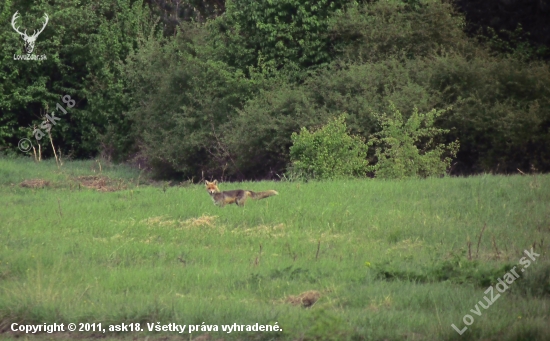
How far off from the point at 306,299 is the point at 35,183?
1316 cm

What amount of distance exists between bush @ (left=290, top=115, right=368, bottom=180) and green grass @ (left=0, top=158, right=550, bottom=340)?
94.4 inches

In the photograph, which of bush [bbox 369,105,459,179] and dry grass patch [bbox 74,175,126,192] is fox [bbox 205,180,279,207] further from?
dry grass patch [bbox 74,175,126,192]

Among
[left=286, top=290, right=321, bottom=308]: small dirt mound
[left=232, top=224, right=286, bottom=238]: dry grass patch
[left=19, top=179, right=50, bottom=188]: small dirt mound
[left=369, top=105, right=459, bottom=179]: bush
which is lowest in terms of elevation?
[left=19, top=179, right=50, bottom=188]: small dirt mound

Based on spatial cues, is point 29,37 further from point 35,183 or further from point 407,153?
point 407,153

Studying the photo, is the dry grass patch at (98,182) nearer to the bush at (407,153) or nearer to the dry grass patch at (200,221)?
the bush at (407,153)

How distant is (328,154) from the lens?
60.1 feet

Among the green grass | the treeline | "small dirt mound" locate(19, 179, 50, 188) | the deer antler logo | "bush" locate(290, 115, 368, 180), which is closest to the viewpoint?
the green grass

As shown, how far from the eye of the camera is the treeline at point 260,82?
67.3ft

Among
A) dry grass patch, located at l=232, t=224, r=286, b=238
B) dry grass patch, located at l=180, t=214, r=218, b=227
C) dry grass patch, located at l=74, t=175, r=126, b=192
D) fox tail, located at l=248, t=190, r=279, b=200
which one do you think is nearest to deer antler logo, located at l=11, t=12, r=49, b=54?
dry grass patch, located at l=74, t=175, r=126, b=192

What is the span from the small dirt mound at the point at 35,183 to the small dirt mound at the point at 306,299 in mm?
12669

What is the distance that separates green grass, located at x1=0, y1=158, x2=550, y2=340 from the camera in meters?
7.79

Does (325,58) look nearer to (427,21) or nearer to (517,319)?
(427,21)

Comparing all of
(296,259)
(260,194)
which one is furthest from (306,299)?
(260,194)

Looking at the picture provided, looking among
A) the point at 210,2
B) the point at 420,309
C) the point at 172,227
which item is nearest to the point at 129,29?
the point at 210,2
